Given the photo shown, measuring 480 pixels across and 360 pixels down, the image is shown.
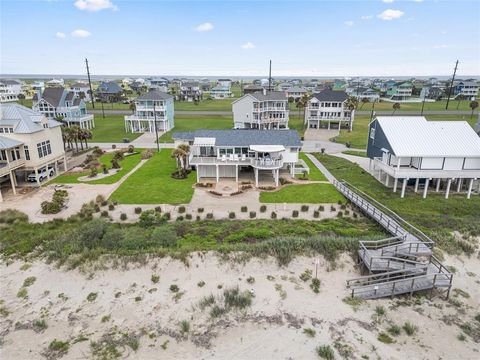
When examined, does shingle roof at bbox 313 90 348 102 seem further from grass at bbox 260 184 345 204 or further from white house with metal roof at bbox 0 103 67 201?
white house with metal roof at bbox 0 103 67 201

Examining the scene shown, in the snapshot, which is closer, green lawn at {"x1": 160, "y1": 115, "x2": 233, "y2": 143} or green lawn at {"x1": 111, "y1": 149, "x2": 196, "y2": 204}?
green lawn at {"x1": 111, "y1": 149, "x2": 196, "y2": 204}

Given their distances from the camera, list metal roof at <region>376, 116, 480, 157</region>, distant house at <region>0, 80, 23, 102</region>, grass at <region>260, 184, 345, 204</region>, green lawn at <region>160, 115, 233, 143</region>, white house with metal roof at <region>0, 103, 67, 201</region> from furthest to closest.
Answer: distant house at <region>0, 80, 23, 102</region> < green lawn at <region>160, 115, 233, 143</region> < white house with metal roof at <region>0, 103, 67, 201</region> < metal roof at <region>376, 116, 480, 157</region> < grass at <region>260, 184, 345, 204</region>

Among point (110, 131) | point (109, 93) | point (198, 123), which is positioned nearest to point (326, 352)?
point (110, 131)

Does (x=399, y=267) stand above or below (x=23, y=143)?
below

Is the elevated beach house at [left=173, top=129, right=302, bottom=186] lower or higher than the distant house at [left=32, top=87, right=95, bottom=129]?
lower

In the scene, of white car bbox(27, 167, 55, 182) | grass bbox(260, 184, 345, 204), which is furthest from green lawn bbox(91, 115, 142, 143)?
grass bbox(260, 184, 345, 204)

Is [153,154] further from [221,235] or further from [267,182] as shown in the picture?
[221,235]

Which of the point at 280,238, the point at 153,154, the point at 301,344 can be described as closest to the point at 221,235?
the point at 280,238

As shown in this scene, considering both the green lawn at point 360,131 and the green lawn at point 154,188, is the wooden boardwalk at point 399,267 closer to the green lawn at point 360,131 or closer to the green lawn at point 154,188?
the green lawn at point 154,188

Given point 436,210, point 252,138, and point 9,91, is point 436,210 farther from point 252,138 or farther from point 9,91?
point 9,91
